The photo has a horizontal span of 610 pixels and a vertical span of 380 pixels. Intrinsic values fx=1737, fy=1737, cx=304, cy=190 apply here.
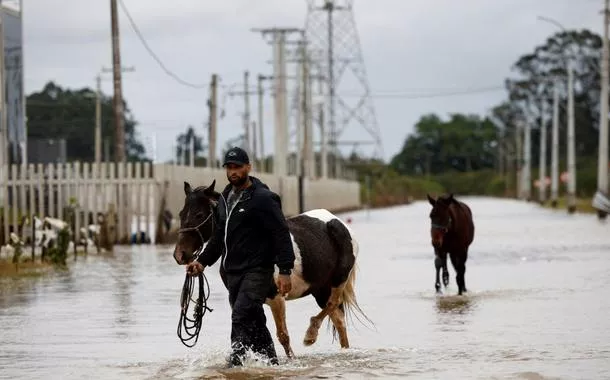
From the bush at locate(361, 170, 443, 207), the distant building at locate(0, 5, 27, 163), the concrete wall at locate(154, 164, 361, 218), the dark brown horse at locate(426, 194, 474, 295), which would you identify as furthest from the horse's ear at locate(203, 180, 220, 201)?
the bush at locate(361, 170, 443, 207)

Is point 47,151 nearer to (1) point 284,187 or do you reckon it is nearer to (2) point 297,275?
(1) point 284,187

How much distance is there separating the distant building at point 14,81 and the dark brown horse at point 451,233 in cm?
2466

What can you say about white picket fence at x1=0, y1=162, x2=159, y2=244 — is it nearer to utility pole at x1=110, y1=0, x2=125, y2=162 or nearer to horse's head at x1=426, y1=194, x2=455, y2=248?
utility pole at x1=110, y1=0, x2=125, y2=162

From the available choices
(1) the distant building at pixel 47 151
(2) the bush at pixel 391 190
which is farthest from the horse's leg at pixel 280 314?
(2) the bush at pixel 391 190

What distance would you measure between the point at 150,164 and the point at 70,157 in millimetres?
87685

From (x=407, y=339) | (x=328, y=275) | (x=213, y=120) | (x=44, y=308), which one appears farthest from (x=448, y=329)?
(x=213, y=120)

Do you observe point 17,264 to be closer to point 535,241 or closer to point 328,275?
point 328,275

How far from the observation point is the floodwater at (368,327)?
13961 millimetres

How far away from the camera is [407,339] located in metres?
16.5

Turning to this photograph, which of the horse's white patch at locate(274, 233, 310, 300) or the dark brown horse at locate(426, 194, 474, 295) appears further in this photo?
the dark brown horse at locate(426, 194, 474, 295)

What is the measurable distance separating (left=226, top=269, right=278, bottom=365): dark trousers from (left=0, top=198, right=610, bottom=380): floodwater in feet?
0.56

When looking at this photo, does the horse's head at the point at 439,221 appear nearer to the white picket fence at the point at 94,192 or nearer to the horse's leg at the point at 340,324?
the horse's leg at the point at 340,324

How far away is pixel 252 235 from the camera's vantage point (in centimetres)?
1352

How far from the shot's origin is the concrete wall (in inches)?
1758
